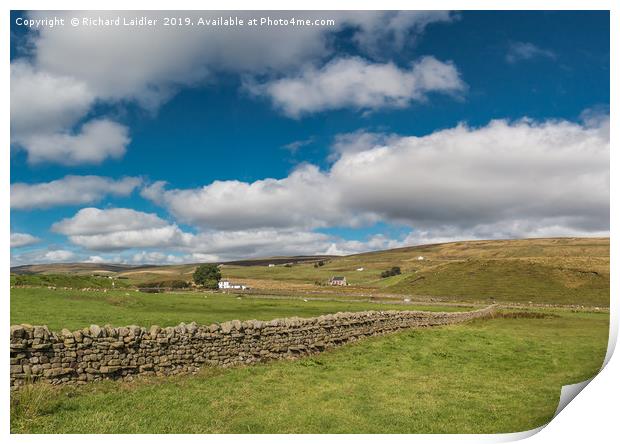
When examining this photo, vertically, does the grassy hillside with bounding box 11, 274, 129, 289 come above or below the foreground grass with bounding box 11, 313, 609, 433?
above

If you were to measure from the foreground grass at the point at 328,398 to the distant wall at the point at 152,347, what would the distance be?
48 centimetres

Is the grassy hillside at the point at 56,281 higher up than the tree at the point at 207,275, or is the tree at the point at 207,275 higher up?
the grassy hillside at the point at 56,281

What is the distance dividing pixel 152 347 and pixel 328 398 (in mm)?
5321

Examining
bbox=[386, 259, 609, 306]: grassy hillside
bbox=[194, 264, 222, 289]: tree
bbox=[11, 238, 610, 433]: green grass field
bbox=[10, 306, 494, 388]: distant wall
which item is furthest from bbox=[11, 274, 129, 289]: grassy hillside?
bbox=[386, 259, 609, 306]: grassy hillside

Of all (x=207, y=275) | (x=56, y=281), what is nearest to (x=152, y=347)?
(x=56, y=281)

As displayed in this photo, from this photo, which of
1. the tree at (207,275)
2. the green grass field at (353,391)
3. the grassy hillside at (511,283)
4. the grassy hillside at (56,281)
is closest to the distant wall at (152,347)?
the green grass field at (353,391)

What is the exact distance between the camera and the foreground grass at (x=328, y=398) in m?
9.09

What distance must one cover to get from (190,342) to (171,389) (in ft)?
6.96

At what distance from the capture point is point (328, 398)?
11211mm

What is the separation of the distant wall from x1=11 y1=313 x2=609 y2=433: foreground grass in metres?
0.48

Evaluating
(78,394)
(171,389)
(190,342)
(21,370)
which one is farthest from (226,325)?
(21,370)

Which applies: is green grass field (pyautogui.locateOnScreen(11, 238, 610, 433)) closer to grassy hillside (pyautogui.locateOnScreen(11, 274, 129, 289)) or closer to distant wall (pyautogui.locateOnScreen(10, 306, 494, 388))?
distant wall (pyautogui.locateOnScreen(10, 306, 494, 388))

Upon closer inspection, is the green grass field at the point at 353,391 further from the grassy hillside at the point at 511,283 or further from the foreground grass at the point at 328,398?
the grassy hillside at the point at 511,283

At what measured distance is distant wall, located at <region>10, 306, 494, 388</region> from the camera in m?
10.3
